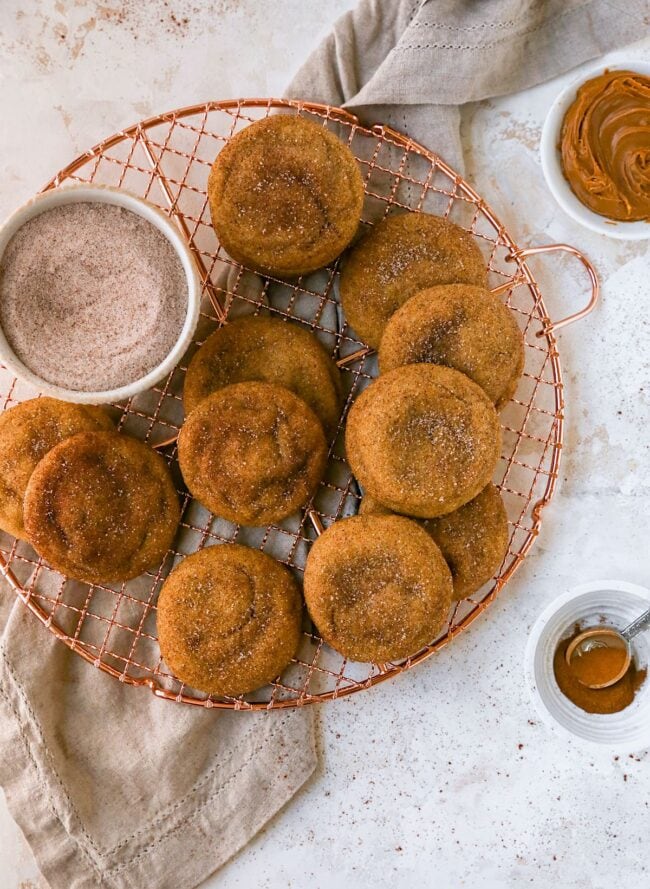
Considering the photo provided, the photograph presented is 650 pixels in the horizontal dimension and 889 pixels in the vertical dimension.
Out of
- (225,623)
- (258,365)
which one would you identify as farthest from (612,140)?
(225,623)

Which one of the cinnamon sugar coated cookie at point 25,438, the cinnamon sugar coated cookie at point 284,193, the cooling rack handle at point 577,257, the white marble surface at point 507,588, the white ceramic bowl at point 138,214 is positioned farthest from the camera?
the white marble surface at point 507,588

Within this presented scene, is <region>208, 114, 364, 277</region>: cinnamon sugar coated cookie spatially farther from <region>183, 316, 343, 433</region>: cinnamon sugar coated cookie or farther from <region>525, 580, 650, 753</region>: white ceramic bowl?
<region>525, 580, 650, 753</region>: white ceramic bowl

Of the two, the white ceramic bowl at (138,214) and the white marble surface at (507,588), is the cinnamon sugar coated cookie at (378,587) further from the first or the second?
the white ceramic bowl at (138,214)

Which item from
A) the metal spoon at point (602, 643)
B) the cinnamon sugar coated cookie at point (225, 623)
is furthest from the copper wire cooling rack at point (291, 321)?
the metal spoon at point (602, 643)

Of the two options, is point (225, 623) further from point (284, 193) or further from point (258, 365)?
point (284, 193)

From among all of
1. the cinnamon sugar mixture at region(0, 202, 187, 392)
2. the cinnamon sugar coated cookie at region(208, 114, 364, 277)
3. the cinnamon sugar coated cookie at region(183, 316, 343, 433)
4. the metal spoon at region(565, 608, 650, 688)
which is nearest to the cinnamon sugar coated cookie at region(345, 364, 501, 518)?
the cinnamon sugar coated cookie at region(183, 316, 343, 433)
